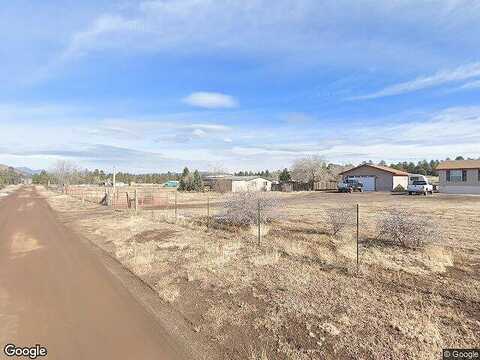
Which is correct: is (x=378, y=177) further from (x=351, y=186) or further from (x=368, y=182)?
(x=351, y=186)

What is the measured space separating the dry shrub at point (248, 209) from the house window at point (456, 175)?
133 feet

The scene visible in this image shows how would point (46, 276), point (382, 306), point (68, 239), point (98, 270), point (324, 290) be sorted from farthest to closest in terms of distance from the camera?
point (68, 239), point (98, 270), point (46, 276), point (324, 290), point (382, 306)

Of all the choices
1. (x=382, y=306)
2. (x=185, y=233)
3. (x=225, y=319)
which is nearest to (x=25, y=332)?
(x=225, y=319)

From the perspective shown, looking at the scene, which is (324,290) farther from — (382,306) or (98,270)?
(98,270)

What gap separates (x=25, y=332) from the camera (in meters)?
5.77

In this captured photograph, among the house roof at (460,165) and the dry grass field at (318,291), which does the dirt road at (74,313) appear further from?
the house roof at (460,165)

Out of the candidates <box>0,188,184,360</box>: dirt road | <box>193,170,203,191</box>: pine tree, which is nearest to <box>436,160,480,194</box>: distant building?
<box>193,170,203,191</box>: pine tree

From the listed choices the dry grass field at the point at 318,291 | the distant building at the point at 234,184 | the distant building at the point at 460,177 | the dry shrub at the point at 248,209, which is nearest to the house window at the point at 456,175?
the distant building at the point at 460,177

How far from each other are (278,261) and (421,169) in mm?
97779

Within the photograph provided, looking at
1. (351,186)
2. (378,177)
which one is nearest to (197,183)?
(351,186)

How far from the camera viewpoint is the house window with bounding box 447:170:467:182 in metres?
48.2

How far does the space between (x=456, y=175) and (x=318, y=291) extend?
163 ft

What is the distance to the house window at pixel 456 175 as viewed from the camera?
4819 centimetres

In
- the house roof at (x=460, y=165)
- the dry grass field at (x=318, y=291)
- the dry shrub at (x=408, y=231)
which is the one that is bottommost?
the dry grass field at (x=318, y=291)
